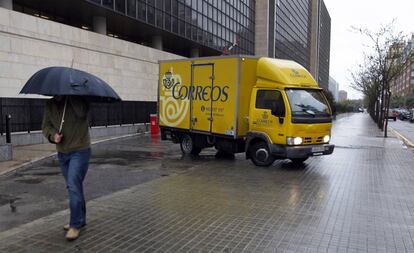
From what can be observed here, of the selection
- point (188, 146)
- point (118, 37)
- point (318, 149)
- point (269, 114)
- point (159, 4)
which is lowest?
point (188, 146)

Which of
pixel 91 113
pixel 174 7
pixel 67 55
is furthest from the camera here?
pixel 174 7

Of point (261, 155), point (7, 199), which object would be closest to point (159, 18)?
point (261, 155)

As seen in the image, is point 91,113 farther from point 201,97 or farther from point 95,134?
point 201,97

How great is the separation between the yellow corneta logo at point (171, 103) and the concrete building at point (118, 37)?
3.17m

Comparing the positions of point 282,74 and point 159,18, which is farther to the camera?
point 159,18

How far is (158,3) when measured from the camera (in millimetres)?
27969

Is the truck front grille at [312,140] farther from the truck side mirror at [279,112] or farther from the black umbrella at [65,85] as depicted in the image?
the black umbrella at [65,85]

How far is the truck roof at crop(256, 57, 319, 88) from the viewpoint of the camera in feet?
34.6

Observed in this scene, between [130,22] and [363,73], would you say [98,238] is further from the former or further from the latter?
[363,73]

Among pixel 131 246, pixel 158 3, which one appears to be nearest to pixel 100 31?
pixel 158 3

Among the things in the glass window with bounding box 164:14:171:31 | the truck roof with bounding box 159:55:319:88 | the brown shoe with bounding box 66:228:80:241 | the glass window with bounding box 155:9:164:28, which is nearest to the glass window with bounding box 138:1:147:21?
the glass window with bounding box 155:9:164:28

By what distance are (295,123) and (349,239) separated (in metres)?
5.17

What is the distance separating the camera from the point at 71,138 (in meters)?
5.01

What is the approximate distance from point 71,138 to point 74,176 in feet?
1.56
